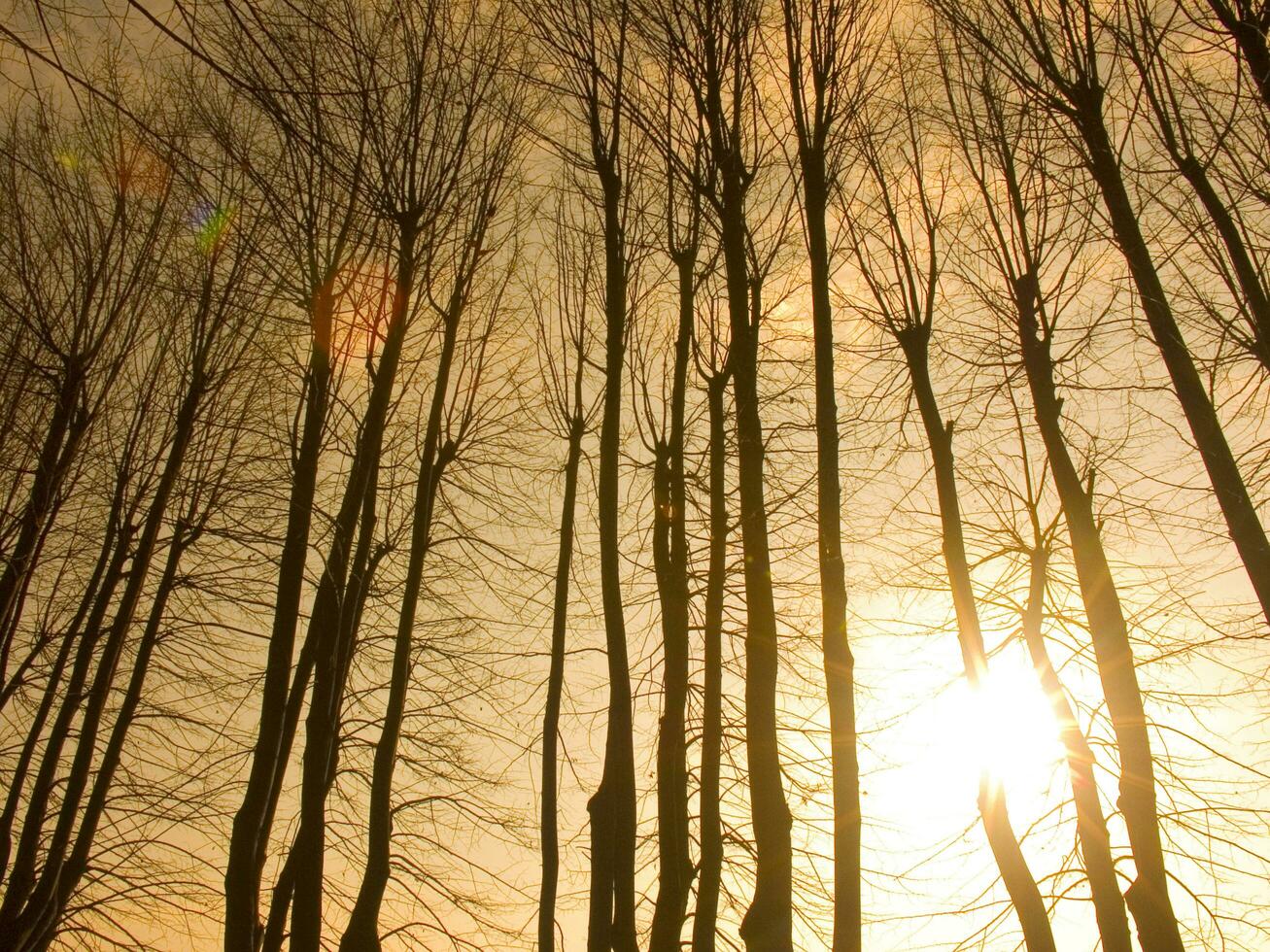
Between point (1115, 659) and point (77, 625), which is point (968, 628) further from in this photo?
point (77, 625)

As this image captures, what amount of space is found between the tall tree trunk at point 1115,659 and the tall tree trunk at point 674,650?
2.70 meters

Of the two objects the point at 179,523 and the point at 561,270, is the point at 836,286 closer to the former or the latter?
the point at 561,270

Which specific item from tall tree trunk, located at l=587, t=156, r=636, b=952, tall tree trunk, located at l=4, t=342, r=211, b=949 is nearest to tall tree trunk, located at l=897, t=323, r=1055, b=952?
tall tree trunk, located at l=587, t=156, r=636, b=952

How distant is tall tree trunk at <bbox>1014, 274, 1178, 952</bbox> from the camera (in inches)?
244

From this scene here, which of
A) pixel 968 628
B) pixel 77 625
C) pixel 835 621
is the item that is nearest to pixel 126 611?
pixel 77 625

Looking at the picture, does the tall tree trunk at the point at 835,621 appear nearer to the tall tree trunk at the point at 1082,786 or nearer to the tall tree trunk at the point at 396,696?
the tall tree trunk at the point at 1082,786

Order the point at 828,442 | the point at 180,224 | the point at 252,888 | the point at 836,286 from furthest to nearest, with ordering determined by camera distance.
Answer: the point at 836,286
the point at 180,224
the point at 828,442
the point at 252,888

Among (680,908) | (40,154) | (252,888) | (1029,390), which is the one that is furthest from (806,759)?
(40,154)

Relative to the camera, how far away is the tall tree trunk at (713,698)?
6.42 m

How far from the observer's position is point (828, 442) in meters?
6.39

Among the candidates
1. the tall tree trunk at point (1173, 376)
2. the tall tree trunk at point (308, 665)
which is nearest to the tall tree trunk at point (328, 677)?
the tall tree trunk at point (308, 665)

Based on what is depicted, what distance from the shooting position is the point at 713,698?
22.9ft

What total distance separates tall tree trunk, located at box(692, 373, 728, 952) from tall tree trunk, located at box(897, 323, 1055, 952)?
1.54 metres

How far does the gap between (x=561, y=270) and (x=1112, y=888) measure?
6.95 m
